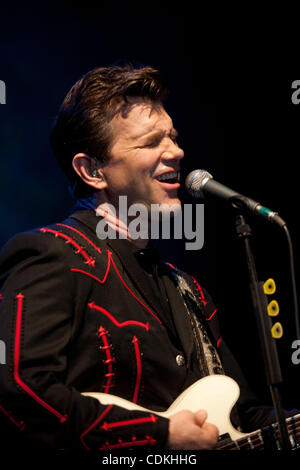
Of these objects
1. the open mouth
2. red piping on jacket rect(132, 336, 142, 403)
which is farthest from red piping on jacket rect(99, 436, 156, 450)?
A: the open mouth

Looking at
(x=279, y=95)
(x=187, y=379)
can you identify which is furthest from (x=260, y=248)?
(x=187, y=379)

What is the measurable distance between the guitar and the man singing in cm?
7

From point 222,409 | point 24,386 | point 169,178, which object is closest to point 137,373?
point 222,409

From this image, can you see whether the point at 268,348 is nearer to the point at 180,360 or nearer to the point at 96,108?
the point at 180,360

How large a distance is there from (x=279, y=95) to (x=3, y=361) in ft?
8.56

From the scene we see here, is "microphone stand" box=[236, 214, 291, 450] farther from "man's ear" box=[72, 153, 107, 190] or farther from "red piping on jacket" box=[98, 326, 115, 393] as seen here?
"man's ear" box=[72, 153, 107, 190]

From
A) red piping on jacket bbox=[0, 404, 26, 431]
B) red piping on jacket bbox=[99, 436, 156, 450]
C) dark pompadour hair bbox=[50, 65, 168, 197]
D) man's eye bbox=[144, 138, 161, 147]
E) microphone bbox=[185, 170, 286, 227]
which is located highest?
dark pompadour hair bbox=[50, 65, 168, 197]

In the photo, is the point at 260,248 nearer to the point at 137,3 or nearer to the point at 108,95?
the point at 108,95

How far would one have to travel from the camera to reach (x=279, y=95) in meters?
3.34

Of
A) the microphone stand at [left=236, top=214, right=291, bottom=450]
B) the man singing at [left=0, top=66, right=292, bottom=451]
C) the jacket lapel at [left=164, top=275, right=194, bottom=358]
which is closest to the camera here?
the microphone stand at [left=236, top=214, right=291, bottom=450]

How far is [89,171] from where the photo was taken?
234 cm

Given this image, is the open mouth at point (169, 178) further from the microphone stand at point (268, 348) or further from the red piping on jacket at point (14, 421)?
the red piping on jacket at point (14, 421)

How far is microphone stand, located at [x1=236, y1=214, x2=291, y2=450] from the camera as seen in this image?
4.89 ft

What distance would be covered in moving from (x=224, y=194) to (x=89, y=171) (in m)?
0.86
